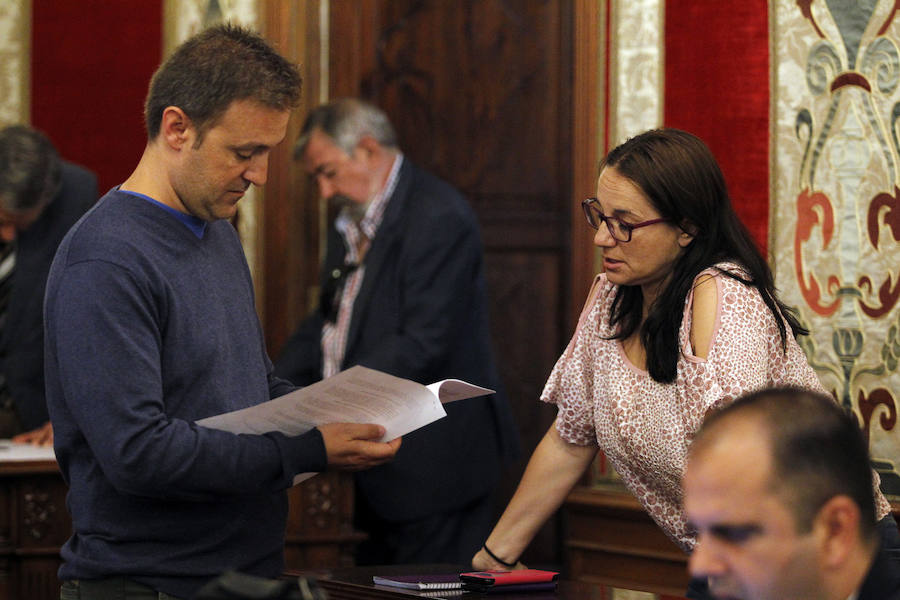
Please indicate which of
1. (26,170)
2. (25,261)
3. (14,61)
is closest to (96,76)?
(14,61)

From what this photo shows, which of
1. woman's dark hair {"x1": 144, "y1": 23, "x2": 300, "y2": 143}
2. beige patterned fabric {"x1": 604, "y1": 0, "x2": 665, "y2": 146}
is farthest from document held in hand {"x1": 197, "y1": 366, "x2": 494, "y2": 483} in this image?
beige patterned fabric {"x1": 604, "y1": 0, "x2": 665, "y2": 146}

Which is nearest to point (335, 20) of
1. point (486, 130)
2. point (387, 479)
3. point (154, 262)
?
point (486, 130)

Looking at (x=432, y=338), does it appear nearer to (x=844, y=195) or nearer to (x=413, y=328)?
(x=413, y=328)

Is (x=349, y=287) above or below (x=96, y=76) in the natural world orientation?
below

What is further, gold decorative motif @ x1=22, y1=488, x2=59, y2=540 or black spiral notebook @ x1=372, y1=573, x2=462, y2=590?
gold decorative motif @ x1=22, y1=488, x2=59, y2=540

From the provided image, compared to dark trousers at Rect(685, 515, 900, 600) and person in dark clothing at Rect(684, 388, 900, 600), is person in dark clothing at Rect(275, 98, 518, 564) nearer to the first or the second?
dark trousers at Rect(685, 515, 900, 600)

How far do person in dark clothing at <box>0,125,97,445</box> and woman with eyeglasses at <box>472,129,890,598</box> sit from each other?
213 centimetres

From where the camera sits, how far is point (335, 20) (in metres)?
4.77

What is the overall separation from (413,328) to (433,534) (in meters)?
0.69

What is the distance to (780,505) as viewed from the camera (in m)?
1.28

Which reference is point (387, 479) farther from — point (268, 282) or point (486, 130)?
point (486, 130)

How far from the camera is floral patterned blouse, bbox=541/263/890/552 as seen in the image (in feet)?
6.98

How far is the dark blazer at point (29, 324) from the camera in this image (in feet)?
13.2

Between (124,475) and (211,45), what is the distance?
0.74 metres
